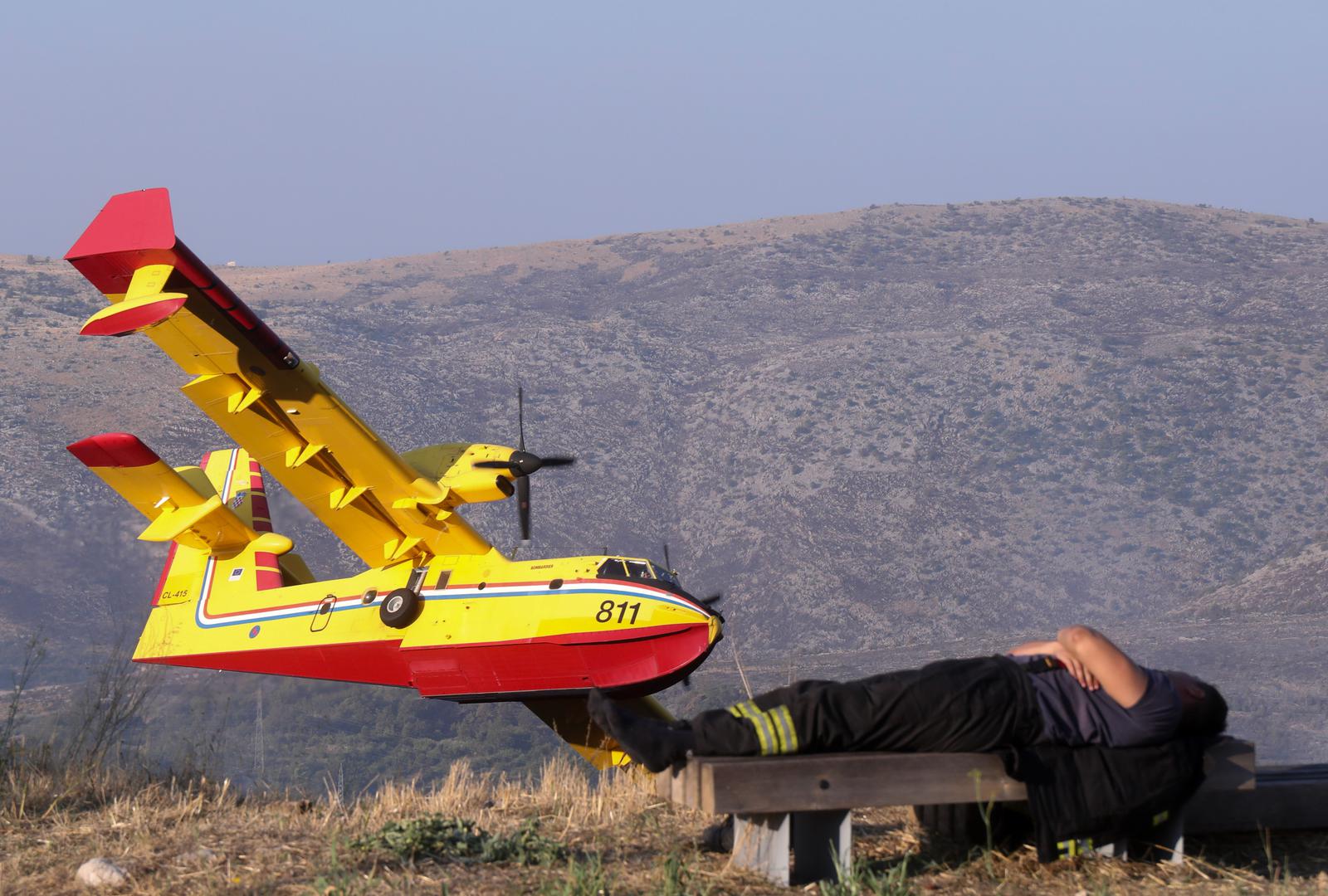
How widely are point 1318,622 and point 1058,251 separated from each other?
60236mm

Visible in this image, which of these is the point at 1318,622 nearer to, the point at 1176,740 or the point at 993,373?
the point at 993,373

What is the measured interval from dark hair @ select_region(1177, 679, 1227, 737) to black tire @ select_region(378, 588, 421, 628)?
12.9 m

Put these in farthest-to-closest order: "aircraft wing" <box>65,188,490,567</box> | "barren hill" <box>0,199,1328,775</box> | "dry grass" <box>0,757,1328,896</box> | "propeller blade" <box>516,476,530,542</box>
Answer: "barren hill" <box>0,199,1328,775</box> → "propeller blade" <box>516,476,530,542</box> → "aircraft wing" <box>65,188,490,567</box> → "dry grass" <box>0,757,1328,896</box>

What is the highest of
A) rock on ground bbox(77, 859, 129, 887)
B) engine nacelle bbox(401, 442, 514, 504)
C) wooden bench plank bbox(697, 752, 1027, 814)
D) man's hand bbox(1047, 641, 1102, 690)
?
man's hand bbox(1047, 641, 1102, 690)

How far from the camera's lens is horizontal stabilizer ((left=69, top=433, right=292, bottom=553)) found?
64.1 feet

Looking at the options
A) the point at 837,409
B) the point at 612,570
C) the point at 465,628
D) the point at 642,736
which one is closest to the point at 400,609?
the point at 465,628

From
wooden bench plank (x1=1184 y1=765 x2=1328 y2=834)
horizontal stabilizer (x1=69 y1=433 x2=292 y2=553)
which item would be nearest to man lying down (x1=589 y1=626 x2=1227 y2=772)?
wooden bench plank (x1=1184 y1=765 x2=1328 y2=834)

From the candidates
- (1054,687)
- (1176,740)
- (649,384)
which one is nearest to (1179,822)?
(1176,740)

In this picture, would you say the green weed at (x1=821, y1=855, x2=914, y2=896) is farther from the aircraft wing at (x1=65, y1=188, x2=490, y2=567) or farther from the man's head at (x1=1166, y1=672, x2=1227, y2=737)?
the aircraft wing at (x1=65, y1=188, x2=490, y2=567)

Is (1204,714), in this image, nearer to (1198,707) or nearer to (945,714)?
(1198,707)

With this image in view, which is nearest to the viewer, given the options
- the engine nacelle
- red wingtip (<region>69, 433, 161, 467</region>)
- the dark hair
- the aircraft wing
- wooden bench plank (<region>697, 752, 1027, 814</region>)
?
wooden bench plank (<region>697, 752, 1027, 814</region>)

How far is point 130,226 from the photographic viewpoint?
15.3 meters

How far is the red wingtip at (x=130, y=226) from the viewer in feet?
49.8

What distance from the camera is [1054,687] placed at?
714 cm
